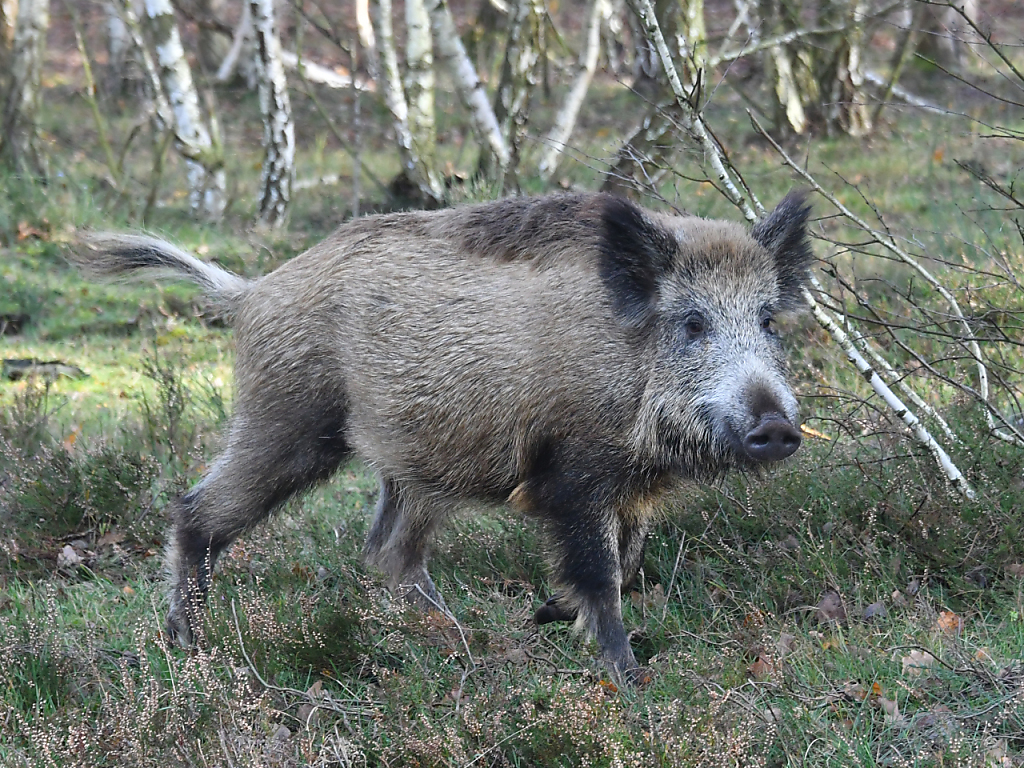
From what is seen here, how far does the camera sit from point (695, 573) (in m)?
4.44

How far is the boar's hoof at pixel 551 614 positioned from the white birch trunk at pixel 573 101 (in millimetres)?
6178

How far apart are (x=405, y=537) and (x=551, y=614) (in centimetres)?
75

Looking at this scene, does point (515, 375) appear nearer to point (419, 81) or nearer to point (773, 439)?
point (773, 439)

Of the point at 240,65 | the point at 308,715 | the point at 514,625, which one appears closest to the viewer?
the point at 308,715

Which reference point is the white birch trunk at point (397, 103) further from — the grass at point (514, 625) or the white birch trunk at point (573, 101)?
the grass at point (514, 625)

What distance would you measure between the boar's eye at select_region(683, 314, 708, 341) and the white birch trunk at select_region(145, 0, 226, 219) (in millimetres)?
7557

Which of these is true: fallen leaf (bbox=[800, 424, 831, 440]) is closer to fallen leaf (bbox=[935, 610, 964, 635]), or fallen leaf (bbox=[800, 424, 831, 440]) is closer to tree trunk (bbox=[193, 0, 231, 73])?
fallen leaf (bbox=[935, 610, 964, 635])

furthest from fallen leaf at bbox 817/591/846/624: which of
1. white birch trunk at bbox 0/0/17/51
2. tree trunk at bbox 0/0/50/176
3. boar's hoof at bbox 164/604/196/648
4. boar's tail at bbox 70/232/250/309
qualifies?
white birch trunk at bbox 0/0/17/51

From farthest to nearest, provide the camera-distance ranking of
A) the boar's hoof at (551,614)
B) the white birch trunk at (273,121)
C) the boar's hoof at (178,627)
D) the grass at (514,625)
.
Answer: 1. the white birch trunk at (273,121)
2. the boar's hoof at (178,627)
3. the boar's hoof at (551,614)
4. the grass at (514,625)

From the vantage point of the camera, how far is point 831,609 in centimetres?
407

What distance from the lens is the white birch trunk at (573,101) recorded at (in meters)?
10.2

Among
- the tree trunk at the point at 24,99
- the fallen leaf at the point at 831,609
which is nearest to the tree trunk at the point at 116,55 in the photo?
the tree trunk at the point at 24,99

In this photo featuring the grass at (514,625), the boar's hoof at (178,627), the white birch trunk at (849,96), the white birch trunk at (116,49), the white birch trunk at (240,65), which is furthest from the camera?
the white birch trunk at (116,49)

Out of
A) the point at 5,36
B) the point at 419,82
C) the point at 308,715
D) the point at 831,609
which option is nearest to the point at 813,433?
the point at 831,609
